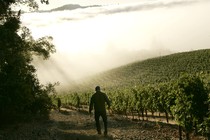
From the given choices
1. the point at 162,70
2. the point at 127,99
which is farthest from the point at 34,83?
the point at 162,70

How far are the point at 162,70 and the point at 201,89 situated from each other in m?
165

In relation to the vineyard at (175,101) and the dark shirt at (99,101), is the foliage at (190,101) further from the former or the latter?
the dark shirt at (99,101)

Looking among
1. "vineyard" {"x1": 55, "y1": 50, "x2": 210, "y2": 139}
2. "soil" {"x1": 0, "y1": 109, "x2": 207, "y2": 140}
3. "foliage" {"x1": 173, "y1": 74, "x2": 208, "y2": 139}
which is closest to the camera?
"soil" {"x1": 0, "y1": 109, "x2": 207, "y2": 140}

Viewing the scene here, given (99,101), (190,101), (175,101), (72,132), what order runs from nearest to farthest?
(99,101)
(72,132)
(190,101)
(175,101)

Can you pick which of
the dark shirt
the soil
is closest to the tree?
the soil

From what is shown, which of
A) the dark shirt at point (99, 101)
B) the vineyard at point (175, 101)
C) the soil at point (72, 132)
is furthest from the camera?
the vineyard at point (175, 101)

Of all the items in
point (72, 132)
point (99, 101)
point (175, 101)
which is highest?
point (99, 101)

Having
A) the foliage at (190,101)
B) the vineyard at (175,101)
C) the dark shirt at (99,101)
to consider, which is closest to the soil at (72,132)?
the dark shirt at (99,101)

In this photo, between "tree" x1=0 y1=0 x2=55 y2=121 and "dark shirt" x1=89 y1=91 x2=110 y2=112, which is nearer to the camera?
"dark shirt" x1=89 y1=91 x2=110 y2=112

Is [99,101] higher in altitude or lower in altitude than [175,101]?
higher

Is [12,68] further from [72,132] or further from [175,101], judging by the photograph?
[175,101]

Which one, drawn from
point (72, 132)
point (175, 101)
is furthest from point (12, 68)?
point (175, 101)

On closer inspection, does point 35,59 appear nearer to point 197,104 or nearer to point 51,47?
point 51,47

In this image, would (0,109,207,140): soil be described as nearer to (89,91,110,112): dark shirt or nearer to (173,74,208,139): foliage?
(89,91,110,112): dark shirt
